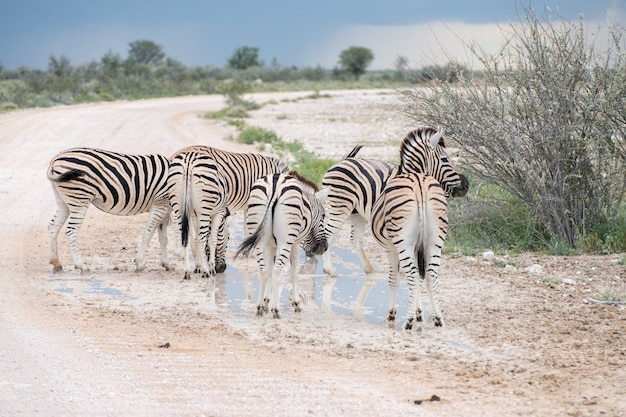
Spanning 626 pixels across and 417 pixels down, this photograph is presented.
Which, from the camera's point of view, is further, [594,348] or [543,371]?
[594,348]

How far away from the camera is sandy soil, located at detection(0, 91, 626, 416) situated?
6047 mm

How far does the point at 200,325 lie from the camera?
8.28 meters

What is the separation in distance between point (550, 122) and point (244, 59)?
88813 millimetres

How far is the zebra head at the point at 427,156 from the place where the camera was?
9.36 meters

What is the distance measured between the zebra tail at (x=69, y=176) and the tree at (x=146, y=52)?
8561 cm

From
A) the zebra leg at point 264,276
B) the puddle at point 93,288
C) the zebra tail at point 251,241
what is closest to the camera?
the zebra tail at point 251,241

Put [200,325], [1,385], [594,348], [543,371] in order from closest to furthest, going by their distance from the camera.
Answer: [1,385], [543,371], [594,348], [200,325]

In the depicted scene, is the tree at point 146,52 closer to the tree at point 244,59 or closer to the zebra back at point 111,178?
the tree at point 244,59

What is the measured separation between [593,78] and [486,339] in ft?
15.2

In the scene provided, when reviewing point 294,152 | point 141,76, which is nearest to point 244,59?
point 141,76

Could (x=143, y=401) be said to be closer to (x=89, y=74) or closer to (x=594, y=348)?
(x=594, y=348)

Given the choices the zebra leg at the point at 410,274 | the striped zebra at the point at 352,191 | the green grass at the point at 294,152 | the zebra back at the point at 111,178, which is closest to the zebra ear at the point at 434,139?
the striped zebra at the point at 352,191

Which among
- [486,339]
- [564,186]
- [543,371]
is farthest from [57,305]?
[564,186]

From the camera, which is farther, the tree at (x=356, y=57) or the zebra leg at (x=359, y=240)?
the tree at (x=356, y=57)
